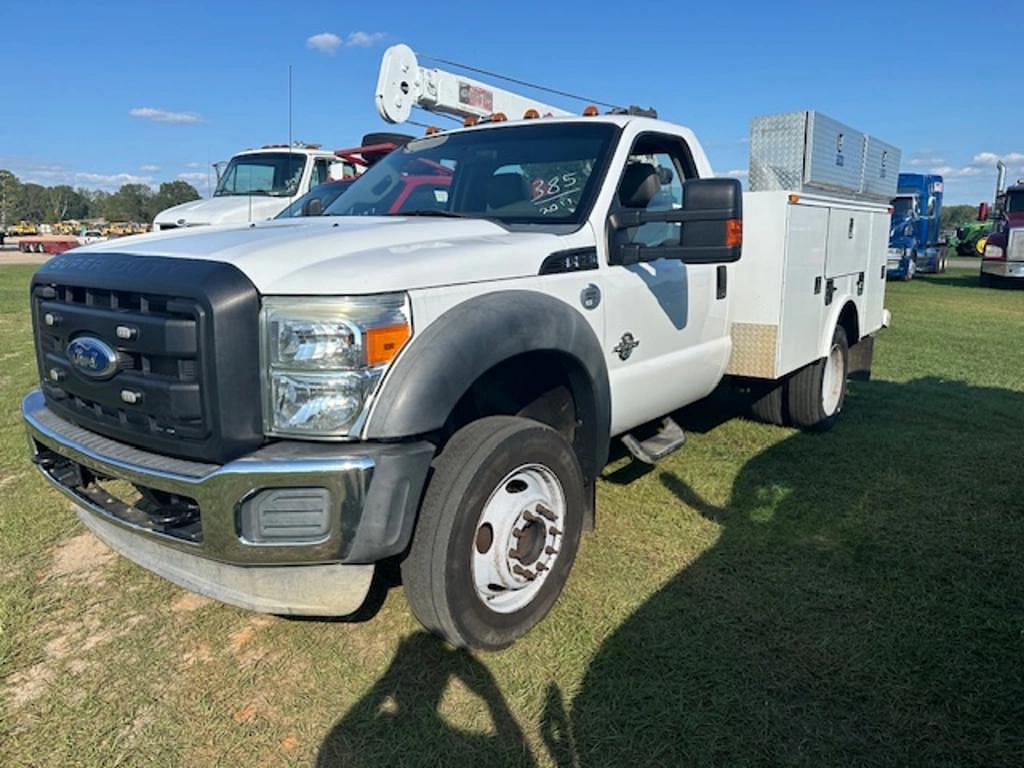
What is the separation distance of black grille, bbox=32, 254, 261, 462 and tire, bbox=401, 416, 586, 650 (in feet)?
2.25

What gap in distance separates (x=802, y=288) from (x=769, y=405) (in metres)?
1.25

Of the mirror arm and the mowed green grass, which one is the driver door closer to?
the mirror arm

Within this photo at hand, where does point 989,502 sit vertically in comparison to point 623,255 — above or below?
below

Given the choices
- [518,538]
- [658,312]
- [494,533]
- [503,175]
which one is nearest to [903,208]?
[658,312]

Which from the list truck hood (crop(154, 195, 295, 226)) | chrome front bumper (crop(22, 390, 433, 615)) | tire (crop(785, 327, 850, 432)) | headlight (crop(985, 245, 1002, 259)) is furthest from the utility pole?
chrome front bumper (crop(22, 390, 433, 615))

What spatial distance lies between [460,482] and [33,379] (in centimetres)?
670

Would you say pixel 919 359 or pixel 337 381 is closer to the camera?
pixel 337 381

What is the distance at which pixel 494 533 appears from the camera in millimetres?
2930

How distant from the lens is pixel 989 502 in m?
4.37

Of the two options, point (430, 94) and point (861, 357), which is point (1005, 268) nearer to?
point (861, 357)

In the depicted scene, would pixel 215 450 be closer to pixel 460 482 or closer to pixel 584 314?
pixel 460 482

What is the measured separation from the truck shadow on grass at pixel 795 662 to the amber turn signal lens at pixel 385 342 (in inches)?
47.7

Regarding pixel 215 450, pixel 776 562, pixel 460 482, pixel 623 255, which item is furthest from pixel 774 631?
pixel 215 450

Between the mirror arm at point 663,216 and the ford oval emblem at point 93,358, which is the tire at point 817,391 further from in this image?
the ford oval emblem at point 93,358
